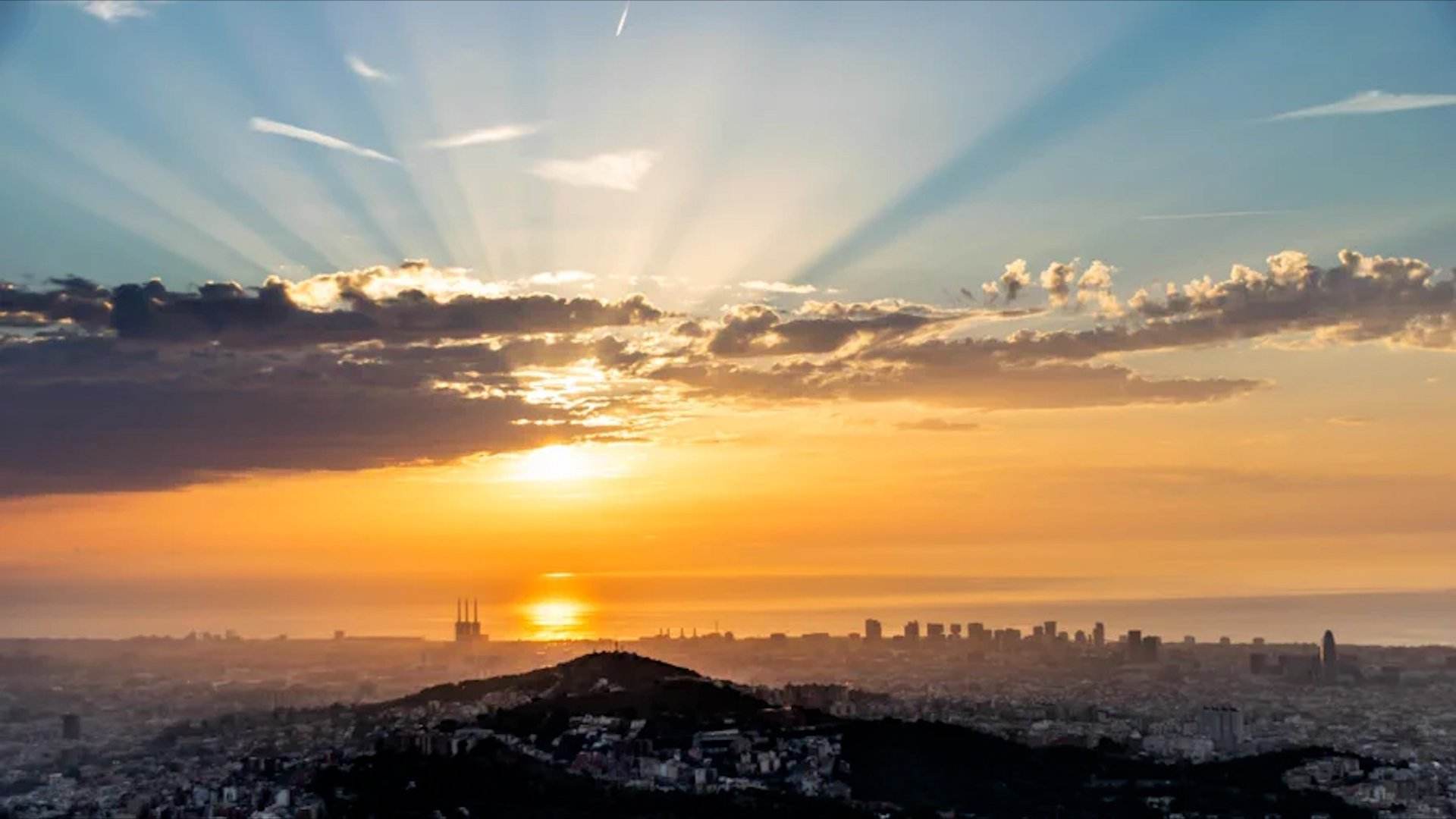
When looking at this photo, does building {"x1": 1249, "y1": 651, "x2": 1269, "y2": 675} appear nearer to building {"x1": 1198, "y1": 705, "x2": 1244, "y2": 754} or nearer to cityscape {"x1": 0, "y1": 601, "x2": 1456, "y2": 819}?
cityscape {"x1": 0, "y1": 601, "x2": 1456, "y2": 819}

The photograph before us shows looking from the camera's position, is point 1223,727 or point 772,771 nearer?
point 772,771

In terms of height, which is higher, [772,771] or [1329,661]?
[1329,661]

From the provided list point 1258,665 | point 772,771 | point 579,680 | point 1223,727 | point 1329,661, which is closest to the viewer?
point 772,771

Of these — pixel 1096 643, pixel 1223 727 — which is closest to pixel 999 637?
pixel 1096 643

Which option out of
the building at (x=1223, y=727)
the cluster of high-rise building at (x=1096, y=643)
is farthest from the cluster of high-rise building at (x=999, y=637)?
the building at (x=1223, y=727)

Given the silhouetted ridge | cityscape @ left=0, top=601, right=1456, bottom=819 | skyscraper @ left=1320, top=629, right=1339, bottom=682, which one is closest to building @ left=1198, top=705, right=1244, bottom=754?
cityscape @ left=0, top=601, right=1456, bottom=819

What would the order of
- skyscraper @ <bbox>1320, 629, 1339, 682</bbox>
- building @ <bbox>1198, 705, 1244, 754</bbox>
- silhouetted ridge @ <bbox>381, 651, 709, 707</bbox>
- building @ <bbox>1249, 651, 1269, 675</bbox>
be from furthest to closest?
building @ <bbox>1249, 651, 1269, 675</bbox>, skyscraper @ <bbox>1320, 629, 1339, 682</bbox>, silhouetted ridge @ <bbox>381, 651, 709, 707</bbox>, building @ <bbox>1198, 705, 1244, 754</bbox>

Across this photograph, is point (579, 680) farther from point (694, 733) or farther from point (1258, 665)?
point (1258, 665)
